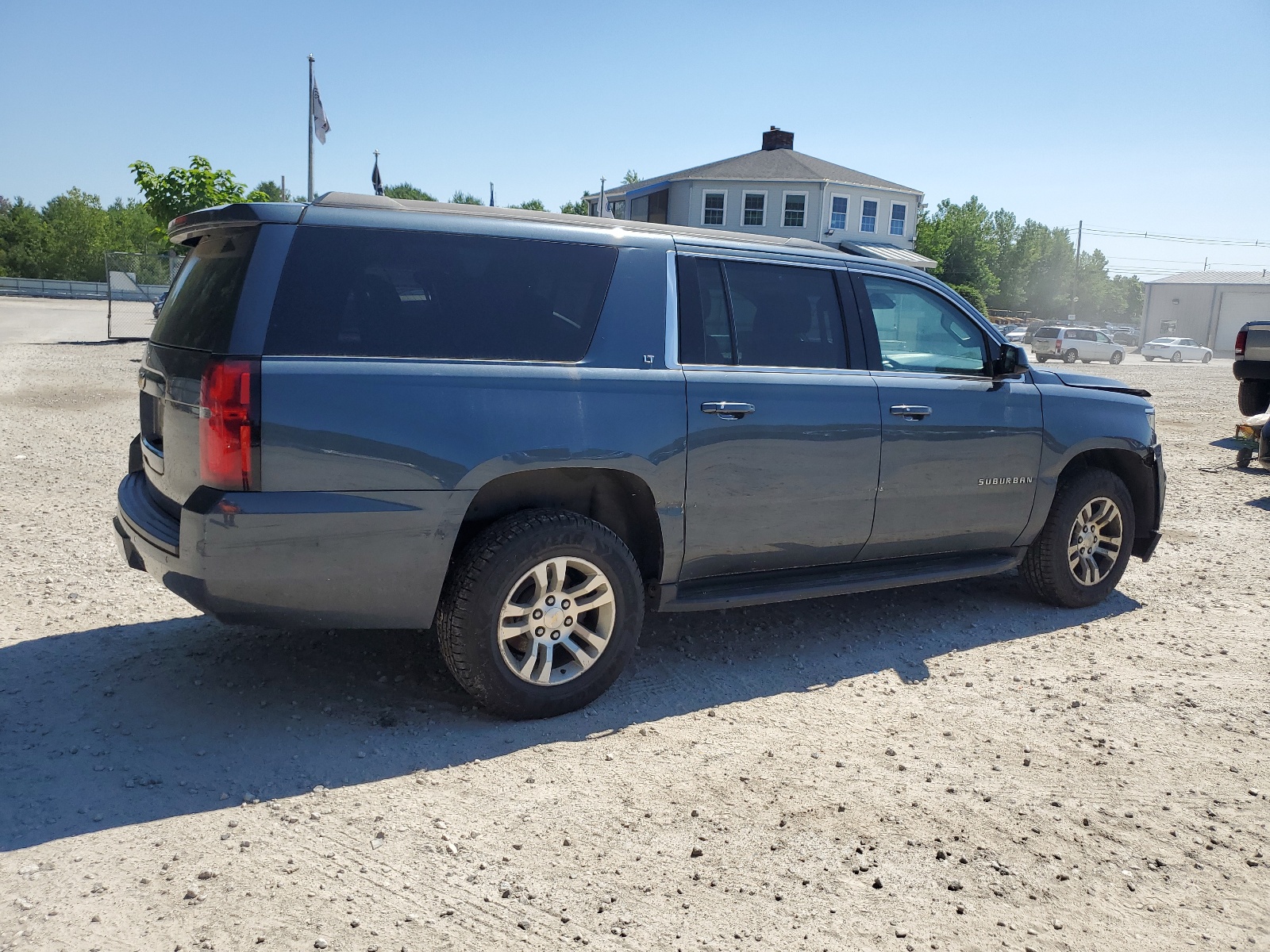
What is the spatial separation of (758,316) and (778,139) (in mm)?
47578

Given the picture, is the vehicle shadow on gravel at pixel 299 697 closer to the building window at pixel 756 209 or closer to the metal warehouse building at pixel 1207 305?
the building window at pixel 756 209

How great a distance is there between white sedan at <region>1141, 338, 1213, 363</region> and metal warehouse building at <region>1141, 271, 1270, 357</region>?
16.1 metres

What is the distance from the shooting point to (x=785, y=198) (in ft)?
151

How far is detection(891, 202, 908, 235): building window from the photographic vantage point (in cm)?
4859

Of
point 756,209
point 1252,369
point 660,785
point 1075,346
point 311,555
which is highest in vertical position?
point 756,209

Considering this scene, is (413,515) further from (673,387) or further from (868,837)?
(868,837)

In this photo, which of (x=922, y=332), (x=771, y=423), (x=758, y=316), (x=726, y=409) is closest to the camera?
(x=726, y=409)

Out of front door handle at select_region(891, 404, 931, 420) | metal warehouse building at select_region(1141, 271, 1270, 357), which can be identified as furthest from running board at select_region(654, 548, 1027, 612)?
metal warehouse building at select_region(1141, 271, 1270, 357)

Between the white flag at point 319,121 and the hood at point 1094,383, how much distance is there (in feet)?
90.2

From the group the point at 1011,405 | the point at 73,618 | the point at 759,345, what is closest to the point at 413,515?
the point at 759,345

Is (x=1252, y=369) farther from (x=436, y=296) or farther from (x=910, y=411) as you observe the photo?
(x=436, y=296)

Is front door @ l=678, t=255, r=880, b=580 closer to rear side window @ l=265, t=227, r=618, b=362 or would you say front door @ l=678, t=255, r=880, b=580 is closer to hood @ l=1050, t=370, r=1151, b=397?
rear side window @ l=265, t=227, r=618, b=362

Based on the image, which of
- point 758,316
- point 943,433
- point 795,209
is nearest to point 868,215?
point 795,209

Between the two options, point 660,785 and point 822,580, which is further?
point 822,580
